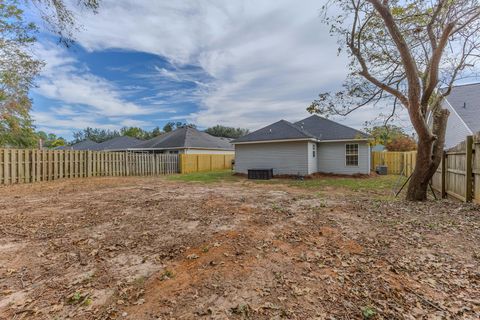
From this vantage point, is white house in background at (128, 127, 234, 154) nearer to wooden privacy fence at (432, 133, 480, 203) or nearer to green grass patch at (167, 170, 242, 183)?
green grass patch at (167, 170, 242, 183)

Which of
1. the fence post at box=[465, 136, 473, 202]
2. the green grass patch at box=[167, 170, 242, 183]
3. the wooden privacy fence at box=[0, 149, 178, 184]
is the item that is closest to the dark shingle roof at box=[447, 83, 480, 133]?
the fence post at box=[465, 136, 473, 202]

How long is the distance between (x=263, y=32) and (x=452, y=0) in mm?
6437

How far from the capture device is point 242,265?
299 cm

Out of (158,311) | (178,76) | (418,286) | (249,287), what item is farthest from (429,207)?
(178,76)

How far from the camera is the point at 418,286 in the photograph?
2.55 m

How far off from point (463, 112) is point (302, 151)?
31.1 feet

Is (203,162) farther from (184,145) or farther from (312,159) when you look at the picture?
(312,159)

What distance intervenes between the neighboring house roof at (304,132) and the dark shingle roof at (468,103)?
5365mm

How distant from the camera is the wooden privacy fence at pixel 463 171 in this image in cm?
575

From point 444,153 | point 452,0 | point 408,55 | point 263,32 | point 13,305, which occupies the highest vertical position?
point 263,32

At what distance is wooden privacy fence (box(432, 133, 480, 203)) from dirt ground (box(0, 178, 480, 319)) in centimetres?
97

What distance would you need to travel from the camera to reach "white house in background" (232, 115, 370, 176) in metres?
15.5

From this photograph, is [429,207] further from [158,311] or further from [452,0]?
[158,311]

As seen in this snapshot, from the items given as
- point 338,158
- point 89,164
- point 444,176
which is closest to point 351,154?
point 338,158
